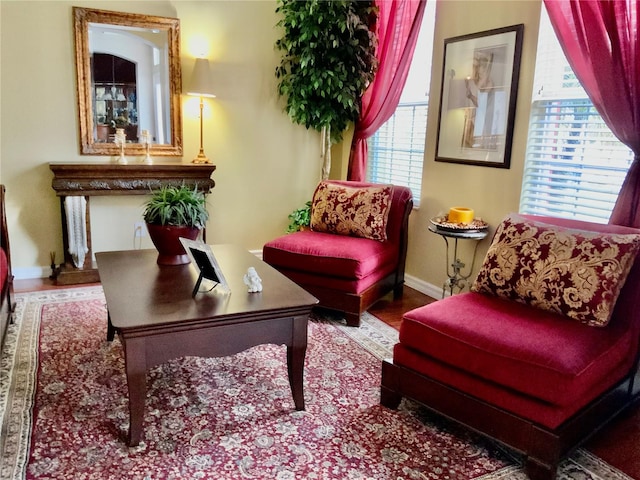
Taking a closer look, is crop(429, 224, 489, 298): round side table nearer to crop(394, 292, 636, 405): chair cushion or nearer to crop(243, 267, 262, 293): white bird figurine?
crop(394, 292, 636, 405): chair cushion

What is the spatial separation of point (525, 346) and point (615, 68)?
58.7 inches

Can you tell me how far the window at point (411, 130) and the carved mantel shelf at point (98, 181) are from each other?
1453mm

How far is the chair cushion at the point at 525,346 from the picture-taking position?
1.78 meters

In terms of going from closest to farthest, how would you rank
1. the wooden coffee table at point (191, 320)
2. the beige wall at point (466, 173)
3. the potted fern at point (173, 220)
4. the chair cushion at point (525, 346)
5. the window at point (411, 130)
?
the chair cushion at point (525, 346) → the wooden coffee table at point (191, 320) → the potted fern at point (173, 220) → the beige wall at point (466, 173) → the window at point (411, 130)

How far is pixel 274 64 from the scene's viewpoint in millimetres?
4531

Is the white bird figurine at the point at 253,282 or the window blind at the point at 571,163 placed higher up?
the window blind at the point at 571,163

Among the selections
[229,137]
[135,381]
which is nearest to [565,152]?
[135,381]

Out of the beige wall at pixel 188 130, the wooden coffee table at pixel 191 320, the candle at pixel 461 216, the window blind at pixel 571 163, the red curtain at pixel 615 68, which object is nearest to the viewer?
the wooden coffee table at pixel 191 320

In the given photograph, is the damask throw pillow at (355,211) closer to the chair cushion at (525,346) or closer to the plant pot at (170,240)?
the plant pot at (170,240)

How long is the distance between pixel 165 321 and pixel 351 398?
936mm

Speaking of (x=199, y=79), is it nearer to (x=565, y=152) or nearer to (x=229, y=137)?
(x=229, y=137)

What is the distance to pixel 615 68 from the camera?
8.13ft

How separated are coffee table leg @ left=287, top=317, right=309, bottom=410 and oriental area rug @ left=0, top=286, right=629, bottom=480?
0.24 ft

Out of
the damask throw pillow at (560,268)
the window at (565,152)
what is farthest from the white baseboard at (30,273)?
the window at (565,152)
